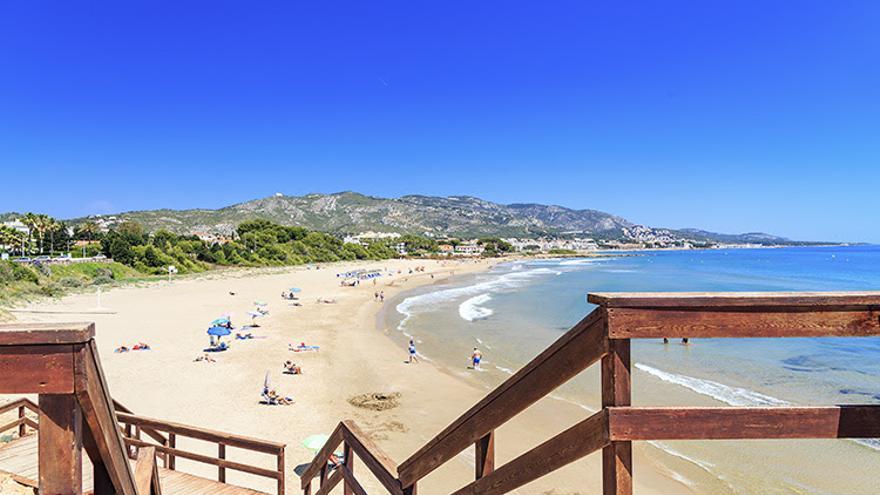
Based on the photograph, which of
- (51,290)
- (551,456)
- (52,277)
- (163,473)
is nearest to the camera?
(551,456)

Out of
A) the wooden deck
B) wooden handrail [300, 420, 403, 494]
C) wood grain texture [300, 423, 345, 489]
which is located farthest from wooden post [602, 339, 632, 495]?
the wooden deck

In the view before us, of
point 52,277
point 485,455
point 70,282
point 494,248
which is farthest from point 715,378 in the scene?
point 494,248

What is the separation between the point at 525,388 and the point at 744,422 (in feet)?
2.18

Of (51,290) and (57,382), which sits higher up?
(57,382)

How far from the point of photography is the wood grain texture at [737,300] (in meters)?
1.38

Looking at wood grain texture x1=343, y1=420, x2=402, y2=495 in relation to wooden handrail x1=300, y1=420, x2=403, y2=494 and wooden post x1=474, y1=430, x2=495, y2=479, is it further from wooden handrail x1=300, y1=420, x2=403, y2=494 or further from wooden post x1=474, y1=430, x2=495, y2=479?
wooden post x1=474, y1=430, x2=495, y2=479

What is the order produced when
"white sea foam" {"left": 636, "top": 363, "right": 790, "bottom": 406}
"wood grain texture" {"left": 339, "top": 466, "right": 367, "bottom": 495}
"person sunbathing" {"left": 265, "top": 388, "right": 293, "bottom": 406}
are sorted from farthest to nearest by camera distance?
"white sea foam" {"left": 636, "top": 363, "right": 790, "bottom": 406} → "person sunbathing" {"left": 265, "top": 388, "right": 293, "bottom": 406} → "wood grain texture" {"left": 339, "top": 466, "right": 367, "bottom": 495}

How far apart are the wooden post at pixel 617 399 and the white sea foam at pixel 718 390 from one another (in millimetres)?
13145

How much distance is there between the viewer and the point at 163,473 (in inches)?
212

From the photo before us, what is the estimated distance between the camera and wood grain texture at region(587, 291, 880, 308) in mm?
1379

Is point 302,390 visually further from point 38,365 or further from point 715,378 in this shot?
point 38,365

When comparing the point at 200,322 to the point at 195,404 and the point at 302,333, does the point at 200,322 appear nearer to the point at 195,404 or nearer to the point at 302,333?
the point at 302,333

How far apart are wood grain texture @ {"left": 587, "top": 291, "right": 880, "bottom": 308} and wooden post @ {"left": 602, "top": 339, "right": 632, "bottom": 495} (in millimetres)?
122

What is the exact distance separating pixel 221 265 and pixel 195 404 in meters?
58.0
